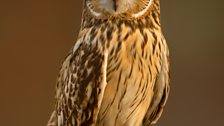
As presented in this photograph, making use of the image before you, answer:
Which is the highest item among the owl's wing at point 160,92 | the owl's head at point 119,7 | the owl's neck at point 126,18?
the owl's head at point 119,7

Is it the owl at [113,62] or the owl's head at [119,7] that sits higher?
the owl's head at [119,7]

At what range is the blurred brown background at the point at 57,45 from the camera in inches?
76.5

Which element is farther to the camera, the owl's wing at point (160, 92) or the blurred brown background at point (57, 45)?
the blurred brown background at point (57, 45)

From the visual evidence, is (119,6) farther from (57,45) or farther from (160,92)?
(57,45)

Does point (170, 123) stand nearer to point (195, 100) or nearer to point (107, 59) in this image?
point (195, 100)

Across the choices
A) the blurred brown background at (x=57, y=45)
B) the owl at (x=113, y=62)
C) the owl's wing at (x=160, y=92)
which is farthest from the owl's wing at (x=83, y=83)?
the blurred brown background at (x=57, y=45)

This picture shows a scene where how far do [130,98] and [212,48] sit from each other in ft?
2.81

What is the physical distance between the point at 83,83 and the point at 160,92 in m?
0.22

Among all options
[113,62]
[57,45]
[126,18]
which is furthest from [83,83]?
[57,45]

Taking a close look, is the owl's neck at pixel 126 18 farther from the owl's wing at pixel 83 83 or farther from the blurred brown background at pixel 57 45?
the blurred brown background at pixel 57 45

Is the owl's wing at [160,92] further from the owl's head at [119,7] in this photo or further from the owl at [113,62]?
the owl's head at [119,7]

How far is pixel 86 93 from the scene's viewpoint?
118cm

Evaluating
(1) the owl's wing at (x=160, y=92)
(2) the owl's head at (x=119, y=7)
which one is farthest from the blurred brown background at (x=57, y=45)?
(2) the owl's head at (x=119, y=7)

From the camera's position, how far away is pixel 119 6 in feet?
3.78
